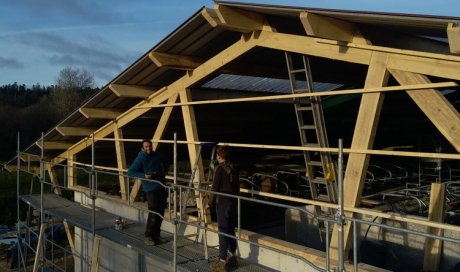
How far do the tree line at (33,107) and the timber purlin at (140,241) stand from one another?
3002cm

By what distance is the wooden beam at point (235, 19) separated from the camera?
6438mm

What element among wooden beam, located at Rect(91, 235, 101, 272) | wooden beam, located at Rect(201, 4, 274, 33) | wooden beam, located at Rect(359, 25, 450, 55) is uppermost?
wooden beam, located at Rect(201, 4, 274, 33)

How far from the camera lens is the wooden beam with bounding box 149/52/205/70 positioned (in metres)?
7.83

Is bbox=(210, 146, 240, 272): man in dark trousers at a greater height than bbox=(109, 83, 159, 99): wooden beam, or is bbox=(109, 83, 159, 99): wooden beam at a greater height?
bbox=(109, 83, 159, 99): wooden beam

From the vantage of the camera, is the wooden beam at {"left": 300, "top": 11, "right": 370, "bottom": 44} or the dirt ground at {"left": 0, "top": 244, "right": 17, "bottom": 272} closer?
the wooden beam at {"left": 300, "top": 11, "right": 370, "bottom": 44}

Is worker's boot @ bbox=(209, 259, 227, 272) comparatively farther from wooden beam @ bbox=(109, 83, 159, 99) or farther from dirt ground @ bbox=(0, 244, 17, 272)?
dirt ground @ bbox=(0, 244, 17, 272)

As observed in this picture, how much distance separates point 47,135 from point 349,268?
877 cm

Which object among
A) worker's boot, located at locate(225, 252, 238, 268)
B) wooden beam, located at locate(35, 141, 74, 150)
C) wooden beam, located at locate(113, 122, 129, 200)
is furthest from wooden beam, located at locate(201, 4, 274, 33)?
wooden beam, located at locate(35, 141, 74, 150)

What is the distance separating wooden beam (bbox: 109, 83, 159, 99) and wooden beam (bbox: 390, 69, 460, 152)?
5.21 m

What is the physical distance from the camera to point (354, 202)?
5.54 m

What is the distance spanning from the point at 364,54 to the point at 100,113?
20.4 ft

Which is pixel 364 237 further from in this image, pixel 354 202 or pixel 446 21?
pixel 446 21

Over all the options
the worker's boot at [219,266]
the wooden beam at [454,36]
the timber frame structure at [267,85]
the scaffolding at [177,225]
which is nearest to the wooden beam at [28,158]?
the timber frame structure at [267,85]

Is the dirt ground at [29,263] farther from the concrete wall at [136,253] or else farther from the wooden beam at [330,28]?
the wooden beam at [330,28]
